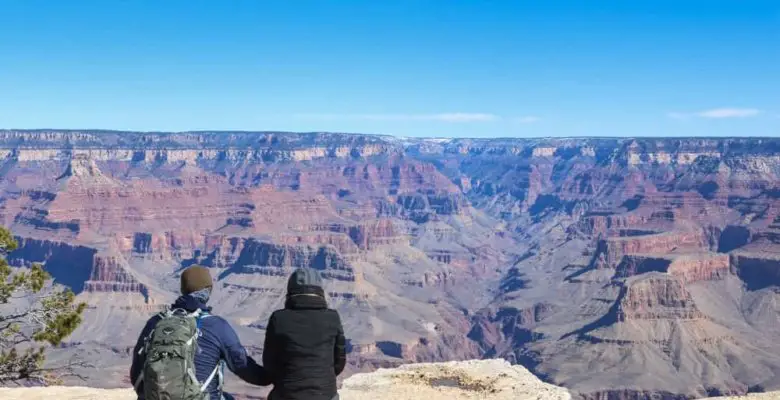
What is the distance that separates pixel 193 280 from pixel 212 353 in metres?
0.89

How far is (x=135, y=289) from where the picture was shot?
477 feet

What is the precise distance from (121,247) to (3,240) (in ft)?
600

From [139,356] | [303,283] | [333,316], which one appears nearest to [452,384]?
[333,316]

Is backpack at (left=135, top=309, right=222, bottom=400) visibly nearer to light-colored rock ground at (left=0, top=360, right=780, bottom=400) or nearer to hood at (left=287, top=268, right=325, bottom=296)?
hood at (left=287, top=268, right=325, bottom=296)

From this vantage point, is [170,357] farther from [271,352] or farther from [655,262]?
[655,262]

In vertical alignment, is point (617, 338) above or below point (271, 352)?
below

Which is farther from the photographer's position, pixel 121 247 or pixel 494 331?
pixel 121 247

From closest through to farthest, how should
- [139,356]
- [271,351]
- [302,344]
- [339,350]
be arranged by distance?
[139,356], [302,344], [271,351], [339,350]

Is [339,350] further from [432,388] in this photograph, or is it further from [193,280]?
[432,388]

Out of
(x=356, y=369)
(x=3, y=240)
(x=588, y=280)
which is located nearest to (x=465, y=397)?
(x=3, y=240)

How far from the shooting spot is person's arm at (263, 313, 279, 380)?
33.3 feet

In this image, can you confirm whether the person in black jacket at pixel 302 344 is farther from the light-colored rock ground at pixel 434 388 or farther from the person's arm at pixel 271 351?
the light-colored rock ground at pixel 434 388

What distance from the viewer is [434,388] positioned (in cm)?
2983

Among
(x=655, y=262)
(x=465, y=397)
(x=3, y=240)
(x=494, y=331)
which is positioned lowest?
(x=494, y=331)
